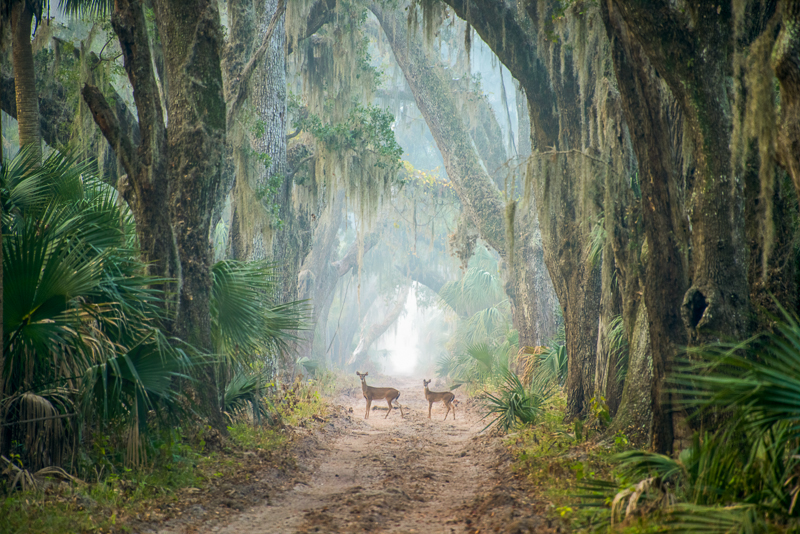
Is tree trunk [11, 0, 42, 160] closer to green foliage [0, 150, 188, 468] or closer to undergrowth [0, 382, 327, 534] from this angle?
green foliage [0, 150, 188, 468]

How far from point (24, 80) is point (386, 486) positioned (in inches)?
261

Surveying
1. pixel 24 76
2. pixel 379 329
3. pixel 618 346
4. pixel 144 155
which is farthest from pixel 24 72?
pixel 379 329

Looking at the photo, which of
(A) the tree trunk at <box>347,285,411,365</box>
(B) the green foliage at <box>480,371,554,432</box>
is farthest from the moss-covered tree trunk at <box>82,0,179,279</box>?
(A) the tree trunk at <box>347,285,411,365</box>

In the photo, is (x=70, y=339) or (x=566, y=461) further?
(x=566, y=461)

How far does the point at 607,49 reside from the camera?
6828 millimetres

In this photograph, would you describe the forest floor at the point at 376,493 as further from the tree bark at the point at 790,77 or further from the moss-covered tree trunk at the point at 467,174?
the moss-covered tree trunk at the point at 467,174

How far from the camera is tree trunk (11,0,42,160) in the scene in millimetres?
7352

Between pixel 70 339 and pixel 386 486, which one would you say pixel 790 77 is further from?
pixel 70 339

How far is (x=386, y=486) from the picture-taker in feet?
19.8

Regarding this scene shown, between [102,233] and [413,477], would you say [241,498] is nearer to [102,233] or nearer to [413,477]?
[413,477]

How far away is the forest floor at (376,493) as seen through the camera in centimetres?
455

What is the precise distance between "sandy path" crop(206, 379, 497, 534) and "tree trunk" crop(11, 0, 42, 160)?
5451 mm

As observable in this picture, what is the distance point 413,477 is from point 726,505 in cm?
397

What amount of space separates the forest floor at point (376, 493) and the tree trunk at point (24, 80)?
16.0ft
